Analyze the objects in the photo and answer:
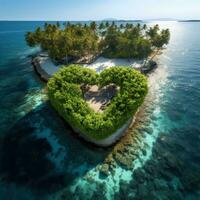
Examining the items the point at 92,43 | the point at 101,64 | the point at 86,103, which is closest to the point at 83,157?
the point at 86,103

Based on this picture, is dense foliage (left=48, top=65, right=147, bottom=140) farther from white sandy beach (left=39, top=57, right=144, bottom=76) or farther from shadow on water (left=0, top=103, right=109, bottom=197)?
white sandy beach (left=39, top=57, right=144, bottom=76)

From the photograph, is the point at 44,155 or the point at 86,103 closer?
the point at 44,155

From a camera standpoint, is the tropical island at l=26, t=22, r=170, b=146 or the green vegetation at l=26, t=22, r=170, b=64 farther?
the green vegetation at l=26, t=22, r=170, b=64

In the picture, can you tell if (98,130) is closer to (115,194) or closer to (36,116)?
(115,194)

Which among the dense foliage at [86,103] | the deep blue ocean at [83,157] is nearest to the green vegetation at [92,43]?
→ the deep blue ocean at [83,157]

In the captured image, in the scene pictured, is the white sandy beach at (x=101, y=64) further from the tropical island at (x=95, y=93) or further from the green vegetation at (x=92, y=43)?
the green vegetation at (x=92, y=43)

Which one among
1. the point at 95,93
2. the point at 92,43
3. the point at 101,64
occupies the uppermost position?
the point at 92,43

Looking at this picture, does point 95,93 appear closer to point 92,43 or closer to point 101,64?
point 101,64

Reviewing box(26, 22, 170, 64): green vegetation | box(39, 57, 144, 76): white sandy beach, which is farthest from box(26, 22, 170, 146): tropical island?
box(39, 57, 144, 76): white sandy beach
